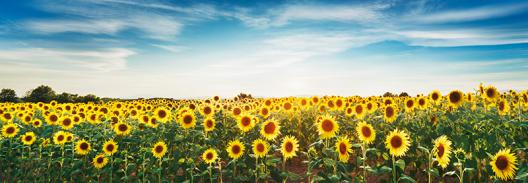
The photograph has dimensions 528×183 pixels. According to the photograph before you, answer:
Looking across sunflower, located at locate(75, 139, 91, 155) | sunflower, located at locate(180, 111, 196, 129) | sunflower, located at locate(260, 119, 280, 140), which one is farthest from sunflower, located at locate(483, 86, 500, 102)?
sunflower, located at locate(75, 139, 91, 155)

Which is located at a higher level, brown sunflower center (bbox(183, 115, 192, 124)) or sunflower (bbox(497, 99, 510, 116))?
sunflower (bbox(497, 99, 510, 116))

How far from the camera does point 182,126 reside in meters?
8.12

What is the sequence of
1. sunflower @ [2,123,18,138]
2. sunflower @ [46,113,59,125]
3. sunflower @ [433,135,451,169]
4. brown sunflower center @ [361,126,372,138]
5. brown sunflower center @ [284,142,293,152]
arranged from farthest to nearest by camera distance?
sunflower @ [46,113,59,125] → sunflower @ [2,123,18,138] → brown sunflower center @ [284,142,293,152] → brown sunflower center @ [361,126,372,138] → sunflower @ [433,135,451,169]

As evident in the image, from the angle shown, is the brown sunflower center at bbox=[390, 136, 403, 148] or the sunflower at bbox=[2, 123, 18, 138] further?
the sunflower at bbox=[2, 123, 18, 138]

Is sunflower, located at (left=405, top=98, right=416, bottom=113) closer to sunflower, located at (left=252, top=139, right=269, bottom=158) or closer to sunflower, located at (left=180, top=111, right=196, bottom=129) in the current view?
sunflower, located at (left=252, top=139, right=269, bottom=158)

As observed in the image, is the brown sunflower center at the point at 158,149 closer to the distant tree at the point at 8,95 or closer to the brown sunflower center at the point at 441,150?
the brown sunflower center at the point at 441,150

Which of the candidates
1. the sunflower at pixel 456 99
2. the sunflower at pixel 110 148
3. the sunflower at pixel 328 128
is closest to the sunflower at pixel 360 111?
the sunflower at pixel 456 99

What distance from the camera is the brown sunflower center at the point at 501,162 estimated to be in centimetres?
443

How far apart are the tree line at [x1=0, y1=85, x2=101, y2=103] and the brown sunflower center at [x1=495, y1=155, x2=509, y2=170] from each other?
92.7 ft

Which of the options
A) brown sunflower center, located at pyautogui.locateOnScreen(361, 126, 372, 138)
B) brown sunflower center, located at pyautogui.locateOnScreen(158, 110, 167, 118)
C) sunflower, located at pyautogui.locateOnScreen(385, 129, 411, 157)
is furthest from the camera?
Result: brown sunflower center, located at pyautogui.locateOnScreen(158, 110, 167, 118)

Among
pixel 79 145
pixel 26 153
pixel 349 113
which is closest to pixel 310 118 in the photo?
pixel 349 113

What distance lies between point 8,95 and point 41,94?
212 cm

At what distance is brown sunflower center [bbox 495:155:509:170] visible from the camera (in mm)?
4426

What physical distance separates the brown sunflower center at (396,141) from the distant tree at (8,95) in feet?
97.5
